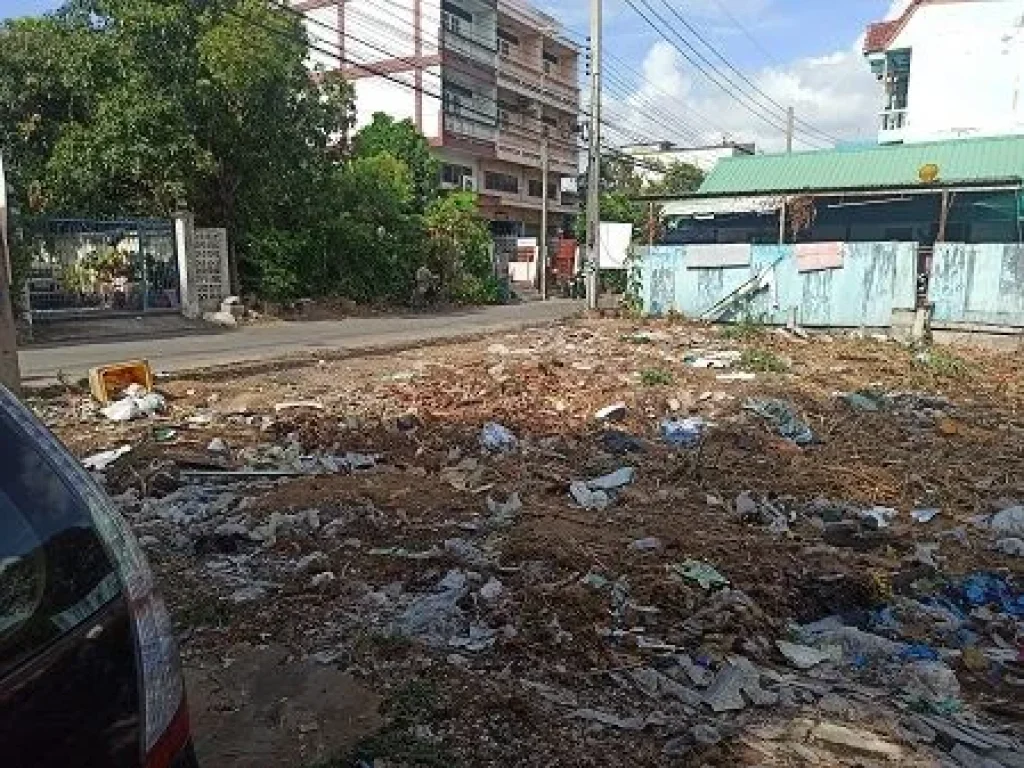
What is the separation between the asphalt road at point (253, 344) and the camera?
489 inches

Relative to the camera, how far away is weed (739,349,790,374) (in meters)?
11.9

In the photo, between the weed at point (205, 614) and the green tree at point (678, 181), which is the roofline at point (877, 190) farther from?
the green tree at point (678, 181)

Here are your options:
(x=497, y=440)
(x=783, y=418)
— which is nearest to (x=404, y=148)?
(x=783, y=418)

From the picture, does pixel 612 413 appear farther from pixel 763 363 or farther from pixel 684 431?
pixel 763 363

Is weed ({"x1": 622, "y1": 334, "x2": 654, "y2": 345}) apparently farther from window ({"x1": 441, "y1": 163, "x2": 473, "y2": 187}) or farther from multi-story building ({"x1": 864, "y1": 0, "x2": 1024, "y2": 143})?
window ({"x1": 441, "y1": 163, "x2": 473, "y2": 187})

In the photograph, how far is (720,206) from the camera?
2052 centimetres

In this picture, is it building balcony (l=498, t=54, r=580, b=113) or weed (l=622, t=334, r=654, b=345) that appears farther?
building balcony (l=498, t=54, r=580, b=113)

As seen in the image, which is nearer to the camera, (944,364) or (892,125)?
(944,364)

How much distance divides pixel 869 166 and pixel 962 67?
815 centimetres

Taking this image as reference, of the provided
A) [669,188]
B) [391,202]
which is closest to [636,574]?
[391,202]

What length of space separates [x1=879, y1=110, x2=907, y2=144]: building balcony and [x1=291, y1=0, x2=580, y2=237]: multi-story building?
14.3 metres

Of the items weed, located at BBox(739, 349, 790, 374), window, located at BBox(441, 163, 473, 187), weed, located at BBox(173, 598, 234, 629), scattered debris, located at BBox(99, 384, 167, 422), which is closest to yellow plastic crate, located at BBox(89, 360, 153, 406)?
scattered debris, located at BBox(99, 384, 167, 422)

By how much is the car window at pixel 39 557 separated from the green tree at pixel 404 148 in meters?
29.3

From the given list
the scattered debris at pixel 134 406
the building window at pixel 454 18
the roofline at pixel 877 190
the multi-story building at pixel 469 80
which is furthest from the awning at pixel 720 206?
the building window at pixel 454 18
